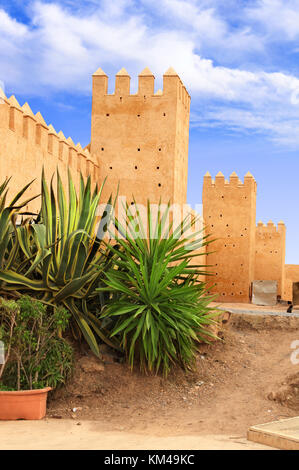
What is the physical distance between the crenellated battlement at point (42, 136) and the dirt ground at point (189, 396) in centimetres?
521

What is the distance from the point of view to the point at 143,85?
15203 mm

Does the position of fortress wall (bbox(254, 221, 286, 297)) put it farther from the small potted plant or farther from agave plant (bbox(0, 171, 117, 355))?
the small potted plant

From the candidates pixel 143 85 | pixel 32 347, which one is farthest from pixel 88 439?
pixel 143 85

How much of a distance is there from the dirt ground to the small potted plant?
1.13 feet

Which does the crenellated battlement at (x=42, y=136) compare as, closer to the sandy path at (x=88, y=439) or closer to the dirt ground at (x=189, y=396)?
the dirt ground at (x=189, y=396)

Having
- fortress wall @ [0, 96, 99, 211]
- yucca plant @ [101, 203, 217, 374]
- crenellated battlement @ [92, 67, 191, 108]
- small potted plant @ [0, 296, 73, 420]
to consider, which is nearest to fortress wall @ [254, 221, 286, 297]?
crenellated battlement @ [92, 67, 191, 108]

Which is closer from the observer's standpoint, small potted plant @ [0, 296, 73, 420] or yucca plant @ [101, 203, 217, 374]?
small potted plant @ [0, 296, 73, 420]

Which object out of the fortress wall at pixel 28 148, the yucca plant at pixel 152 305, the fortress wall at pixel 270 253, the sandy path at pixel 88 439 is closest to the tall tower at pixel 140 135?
the fortress wall at pixel 28 148

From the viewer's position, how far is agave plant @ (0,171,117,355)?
25.1 feet

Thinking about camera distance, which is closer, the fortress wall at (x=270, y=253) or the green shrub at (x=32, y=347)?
the green shrub at (x=32, y=347)

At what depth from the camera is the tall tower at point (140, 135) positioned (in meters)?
15.0

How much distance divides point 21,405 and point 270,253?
69.9 ft
